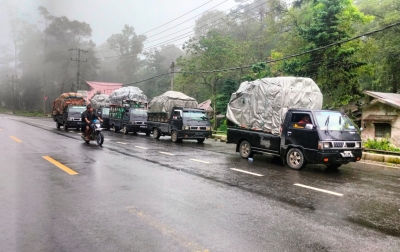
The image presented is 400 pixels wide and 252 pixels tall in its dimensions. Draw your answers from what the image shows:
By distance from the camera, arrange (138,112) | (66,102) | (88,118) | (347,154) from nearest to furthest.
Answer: (347,154) < (88,118) < (138,112) < (66,102)

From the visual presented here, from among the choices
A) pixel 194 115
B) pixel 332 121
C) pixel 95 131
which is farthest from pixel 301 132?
pixel 95 131

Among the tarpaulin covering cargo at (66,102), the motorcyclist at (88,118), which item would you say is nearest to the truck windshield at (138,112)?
the tarpaulin covering cargo at (66,102)

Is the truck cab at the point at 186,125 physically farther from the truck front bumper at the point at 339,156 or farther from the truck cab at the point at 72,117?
the truck front bumper at the point at 339,156

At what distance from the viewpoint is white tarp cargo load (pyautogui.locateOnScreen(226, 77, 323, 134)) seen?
1095 cm

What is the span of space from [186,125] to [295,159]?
28.2 ft

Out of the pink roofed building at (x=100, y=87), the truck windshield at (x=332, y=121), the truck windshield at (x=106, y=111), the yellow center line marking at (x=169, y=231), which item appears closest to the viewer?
the yellow center line marking at (x=169, y=231)

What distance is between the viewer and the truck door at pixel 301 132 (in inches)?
369

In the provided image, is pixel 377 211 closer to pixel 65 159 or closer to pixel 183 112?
pixel 65 159

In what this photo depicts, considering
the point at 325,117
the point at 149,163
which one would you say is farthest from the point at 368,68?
the point at 149,163

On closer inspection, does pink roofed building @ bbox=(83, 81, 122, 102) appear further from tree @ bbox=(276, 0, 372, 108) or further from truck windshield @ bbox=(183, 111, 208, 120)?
truck windshield @ bbox=(183, 111, 208, 120)

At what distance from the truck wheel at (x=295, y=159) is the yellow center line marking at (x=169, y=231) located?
5.92m

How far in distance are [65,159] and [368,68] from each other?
76.4 feet

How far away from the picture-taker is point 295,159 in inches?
388

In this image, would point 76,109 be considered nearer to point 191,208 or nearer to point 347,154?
point 347,154
